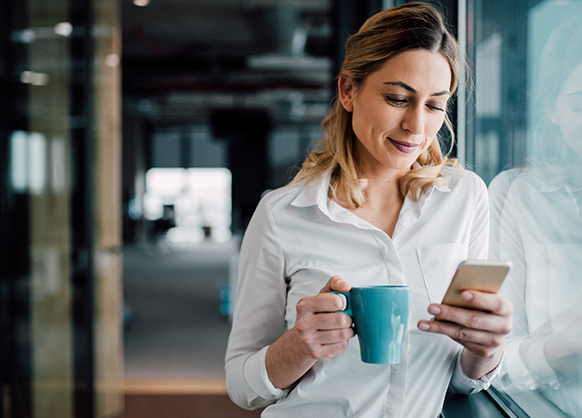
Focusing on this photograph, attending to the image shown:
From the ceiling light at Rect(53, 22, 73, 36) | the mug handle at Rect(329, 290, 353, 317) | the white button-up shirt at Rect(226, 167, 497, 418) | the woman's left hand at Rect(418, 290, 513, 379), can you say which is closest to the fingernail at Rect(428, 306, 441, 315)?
the woman's left hand at Rect(418, 290, 513, 379)

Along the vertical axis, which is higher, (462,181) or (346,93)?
(346,93)

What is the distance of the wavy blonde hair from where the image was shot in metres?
0.93

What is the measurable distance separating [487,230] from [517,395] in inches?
13.1

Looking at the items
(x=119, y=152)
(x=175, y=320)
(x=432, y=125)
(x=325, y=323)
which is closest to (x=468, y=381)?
A: (x=325, y=323)

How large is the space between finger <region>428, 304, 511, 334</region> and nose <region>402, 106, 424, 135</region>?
357mm

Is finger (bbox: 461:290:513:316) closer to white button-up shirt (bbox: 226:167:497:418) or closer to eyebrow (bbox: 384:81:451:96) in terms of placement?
white button-up shirt (bbox: 226:167:497:418)

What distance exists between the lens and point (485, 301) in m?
0.67

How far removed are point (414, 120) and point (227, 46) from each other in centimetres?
721

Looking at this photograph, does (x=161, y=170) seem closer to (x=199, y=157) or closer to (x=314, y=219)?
(x=199, y=157)

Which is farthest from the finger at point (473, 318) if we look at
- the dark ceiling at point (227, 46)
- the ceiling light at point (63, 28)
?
the dark ceiling at point (227, 46)

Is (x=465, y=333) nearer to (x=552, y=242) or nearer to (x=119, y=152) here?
(x=552, y=242)

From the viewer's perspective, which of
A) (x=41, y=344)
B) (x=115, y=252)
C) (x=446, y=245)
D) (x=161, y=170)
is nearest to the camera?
(x=446, y=245)

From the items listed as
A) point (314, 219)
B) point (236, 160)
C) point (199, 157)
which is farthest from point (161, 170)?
point (314, 219)

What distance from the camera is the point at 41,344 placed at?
2846 millimetres
